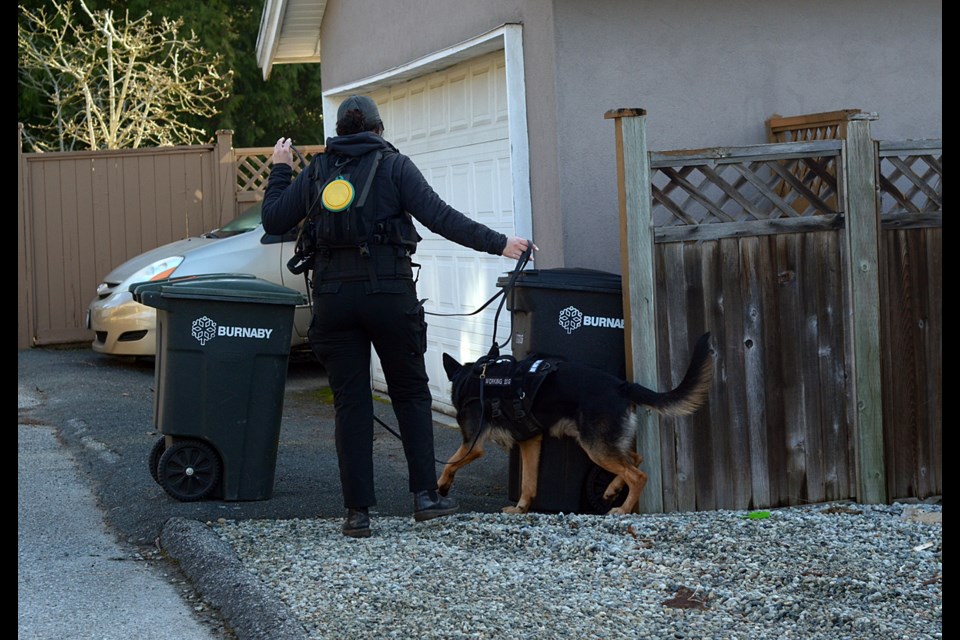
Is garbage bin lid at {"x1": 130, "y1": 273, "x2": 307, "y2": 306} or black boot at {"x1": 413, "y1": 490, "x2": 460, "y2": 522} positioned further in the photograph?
garbage bin lid at {"x1": 130, "y1": 273, "x2": 307, "y2": 306}

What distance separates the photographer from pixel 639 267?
5812 millimetres

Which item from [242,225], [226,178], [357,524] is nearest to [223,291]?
[357,524]

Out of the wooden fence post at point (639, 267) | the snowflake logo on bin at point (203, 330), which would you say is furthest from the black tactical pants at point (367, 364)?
the wooden fence post at point (639, 267)

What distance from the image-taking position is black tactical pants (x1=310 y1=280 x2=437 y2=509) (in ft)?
17.6

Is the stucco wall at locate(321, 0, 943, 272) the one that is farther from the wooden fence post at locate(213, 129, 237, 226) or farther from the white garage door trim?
the wooden fence post at locate(213, 129, 237, 226)

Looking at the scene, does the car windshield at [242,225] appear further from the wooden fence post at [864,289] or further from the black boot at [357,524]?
the wooden fence post at [864,289]

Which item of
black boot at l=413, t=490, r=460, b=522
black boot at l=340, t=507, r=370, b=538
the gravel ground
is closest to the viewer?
the gravel ground

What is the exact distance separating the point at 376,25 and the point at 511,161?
2.93 meters

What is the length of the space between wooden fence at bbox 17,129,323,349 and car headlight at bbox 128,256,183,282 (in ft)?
8.59

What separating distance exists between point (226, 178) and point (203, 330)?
26.6 ft

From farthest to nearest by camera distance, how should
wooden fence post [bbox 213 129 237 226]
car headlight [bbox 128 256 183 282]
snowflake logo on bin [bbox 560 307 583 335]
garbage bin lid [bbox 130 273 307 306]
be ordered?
1. wooden fence post [bbox 213 129 237 226]
2. car headlight [bbox 128 256 183 282]
3. garbage bin lid [bbox 130 273 307 306]
4. snowflake logo on bin [bbox 560 307 583 335]

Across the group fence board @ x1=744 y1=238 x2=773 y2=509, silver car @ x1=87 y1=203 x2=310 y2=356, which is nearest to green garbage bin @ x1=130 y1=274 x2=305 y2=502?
fence board @ x1=744 y1=238 x2=773 y2=509

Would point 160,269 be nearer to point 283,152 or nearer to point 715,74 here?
point 283,152
